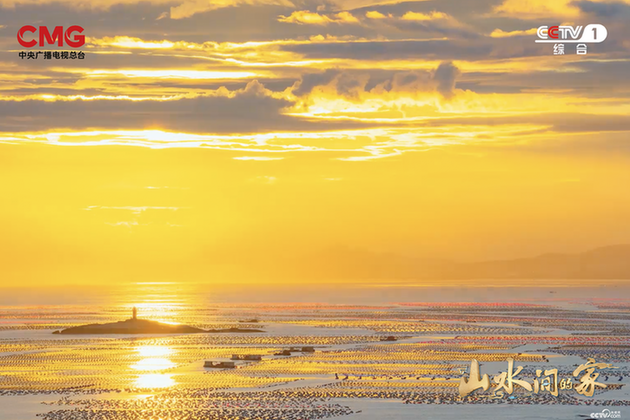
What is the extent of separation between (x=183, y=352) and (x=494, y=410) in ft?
163

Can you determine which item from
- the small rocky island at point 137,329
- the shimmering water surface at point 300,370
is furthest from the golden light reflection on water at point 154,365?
the small rocky island at point 137,329

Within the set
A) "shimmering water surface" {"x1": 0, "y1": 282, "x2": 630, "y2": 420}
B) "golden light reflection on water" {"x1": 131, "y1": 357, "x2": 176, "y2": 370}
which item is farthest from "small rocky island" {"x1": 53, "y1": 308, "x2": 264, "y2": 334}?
"golden light reflection on water" {"x1": 131, "y1": 357, "x2": 176, "y2": 370}

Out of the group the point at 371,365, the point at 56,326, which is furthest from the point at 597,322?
the point at 56,326

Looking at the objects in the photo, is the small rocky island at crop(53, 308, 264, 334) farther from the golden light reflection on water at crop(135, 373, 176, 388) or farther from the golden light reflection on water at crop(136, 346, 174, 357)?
the golden light reflection on water at crop(135, 373, 176, 388)

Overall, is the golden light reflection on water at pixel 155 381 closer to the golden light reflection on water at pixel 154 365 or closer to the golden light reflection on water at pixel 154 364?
the golden light reflection on water at pixel 154 365

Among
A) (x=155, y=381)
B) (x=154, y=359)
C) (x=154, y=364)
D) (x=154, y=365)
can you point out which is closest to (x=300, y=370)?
(x=155, y=381)

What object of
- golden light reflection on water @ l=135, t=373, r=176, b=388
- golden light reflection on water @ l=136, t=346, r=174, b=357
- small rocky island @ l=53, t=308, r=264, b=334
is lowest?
small rocky island @ l=53, t=308, r=264, b=334

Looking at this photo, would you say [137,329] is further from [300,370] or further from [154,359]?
[300,370]

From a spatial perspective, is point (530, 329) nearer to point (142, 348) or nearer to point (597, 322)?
point (597, 322)

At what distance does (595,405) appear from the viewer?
6425cm

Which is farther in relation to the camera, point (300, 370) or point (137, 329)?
point (137, 329)

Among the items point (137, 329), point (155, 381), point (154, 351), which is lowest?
point (137, 329)

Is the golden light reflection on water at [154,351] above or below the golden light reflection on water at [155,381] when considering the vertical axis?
below

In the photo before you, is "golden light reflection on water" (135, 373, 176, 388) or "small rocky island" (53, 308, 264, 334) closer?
"golden light reflection on water" (135, 373, 176, 388)
